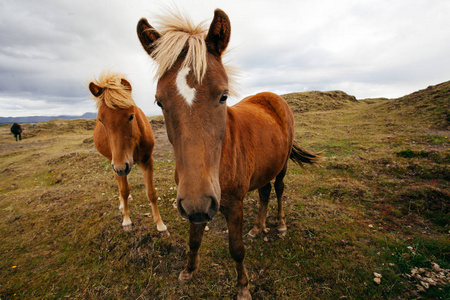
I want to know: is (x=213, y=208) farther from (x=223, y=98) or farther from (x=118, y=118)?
(x=118, y=118)

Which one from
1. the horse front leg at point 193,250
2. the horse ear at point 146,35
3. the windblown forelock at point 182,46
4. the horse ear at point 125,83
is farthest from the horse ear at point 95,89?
the horse front leg at point 193,250

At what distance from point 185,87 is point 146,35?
40.0 inches

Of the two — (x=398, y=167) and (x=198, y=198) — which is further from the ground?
(x=198, y=198)

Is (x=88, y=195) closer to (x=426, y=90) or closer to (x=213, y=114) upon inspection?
(x=213, y=114)

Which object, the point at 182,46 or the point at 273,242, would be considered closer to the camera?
the point at 182,46

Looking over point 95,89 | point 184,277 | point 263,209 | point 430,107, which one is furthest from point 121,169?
point 430,107

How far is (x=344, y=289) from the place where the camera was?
2598 mm

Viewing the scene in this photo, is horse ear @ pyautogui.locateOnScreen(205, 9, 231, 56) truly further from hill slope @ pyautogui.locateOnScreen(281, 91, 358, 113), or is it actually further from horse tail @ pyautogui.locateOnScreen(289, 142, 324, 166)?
hill slope @ pyautogui.locateOnScreen(281, 91, 358, 113)

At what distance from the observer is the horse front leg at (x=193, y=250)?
9.12ft

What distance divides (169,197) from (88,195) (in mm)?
2708

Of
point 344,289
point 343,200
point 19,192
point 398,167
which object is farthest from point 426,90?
point 19,192

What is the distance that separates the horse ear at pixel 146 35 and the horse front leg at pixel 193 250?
2.48 metres

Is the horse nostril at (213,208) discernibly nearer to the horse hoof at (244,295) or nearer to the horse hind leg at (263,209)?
the horse hoof at (244,295)

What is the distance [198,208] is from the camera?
1372 millimetres
